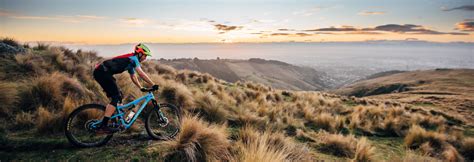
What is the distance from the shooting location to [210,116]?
9734 millimetres

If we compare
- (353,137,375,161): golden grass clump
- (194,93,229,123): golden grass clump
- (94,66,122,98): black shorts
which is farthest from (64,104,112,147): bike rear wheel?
(353,137,375,161): golden grass clump

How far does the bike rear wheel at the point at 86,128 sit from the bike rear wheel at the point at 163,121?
1.01 metres

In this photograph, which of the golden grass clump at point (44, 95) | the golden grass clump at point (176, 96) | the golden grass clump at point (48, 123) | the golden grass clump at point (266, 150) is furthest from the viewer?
the golden grass clump at point (176, 96)

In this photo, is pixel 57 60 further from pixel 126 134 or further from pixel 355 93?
pixel 355 93

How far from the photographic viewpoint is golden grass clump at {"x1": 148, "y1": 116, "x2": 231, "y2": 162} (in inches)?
202

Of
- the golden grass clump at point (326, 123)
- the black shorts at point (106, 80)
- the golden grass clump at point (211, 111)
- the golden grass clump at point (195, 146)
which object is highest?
the black shorts at point (106, 80)

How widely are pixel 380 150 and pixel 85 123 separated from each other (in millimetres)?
9637

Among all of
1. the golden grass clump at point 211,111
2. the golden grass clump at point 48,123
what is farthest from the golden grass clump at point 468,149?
the golden grass clump at point 48,123

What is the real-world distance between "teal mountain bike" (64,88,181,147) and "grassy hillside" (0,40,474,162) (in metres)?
0.25

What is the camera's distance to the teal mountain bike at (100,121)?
559 cm

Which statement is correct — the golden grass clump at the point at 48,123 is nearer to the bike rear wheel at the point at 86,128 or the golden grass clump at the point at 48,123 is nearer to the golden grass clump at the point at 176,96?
the bike rear wheel at the point at 86,128

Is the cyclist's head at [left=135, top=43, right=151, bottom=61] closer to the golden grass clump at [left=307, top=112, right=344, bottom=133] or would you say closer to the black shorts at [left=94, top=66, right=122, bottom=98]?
the black shorts at [left=94, top=66, right=122, bottom=98]

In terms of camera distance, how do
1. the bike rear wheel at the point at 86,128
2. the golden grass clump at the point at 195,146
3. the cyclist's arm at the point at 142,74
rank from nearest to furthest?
the golden grass clump at the point at 195,146, the bike rear wheel at the point at 86,128, the cyclist's arm at the point at 142,74

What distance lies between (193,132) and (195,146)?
0.37 metres
